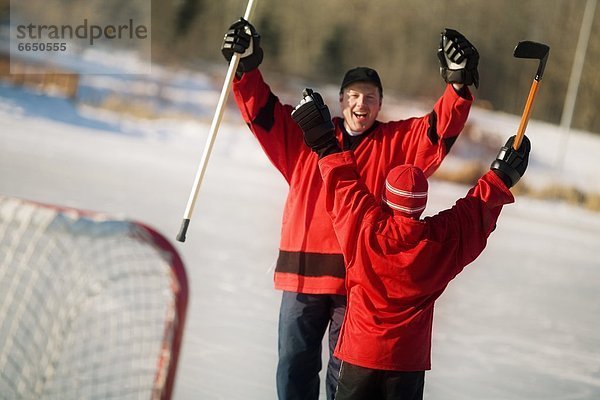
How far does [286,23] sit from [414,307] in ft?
47.6

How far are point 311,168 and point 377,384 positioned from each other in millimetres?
716

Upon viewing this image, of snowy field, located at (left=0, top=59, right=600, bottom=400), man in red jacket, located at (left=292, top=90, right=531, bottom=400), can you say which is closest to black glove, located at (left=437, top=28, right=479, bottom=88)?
man in red jacket, located at (left=292, top=90, right=531, bottom=400)

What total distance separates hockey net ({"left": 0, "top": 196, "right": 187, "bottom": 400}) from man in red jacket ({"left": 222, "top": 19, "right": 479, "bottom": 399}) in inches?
17.3

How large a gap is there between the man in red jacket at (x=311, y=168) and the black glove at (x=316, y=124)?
0.26 metres

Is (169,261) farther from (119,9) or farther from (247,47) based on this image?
(119,9)

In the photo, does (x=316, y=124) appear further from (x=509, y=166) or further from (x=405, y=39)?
(x=405, y=39)

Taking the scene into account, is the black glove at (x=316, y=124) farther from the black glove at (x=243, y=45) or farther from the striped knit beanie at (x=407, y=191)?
the black glove at (x=243, y=45)

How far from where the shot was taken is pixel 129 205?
6137mm

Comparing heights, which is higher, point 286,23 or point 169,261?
point 286,23

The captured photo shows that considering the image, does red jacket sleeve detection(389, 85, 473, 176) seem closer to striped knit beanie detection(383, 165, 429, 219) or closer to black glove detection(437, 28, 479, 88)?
black glove detection(437, 28, 479, 88)

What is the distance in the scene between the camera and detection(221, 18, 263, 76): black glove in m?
2.39

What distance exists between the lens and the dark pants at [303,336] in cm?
239

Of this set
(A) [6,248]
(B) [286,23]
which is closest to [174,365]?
(A) [6,248]

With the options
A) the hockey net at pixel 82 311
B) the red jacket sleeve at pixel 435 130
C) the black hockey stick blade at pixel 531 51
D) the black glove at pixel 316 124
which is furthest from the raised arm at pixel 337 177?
the black hockey stick blade at pixel 531 51
